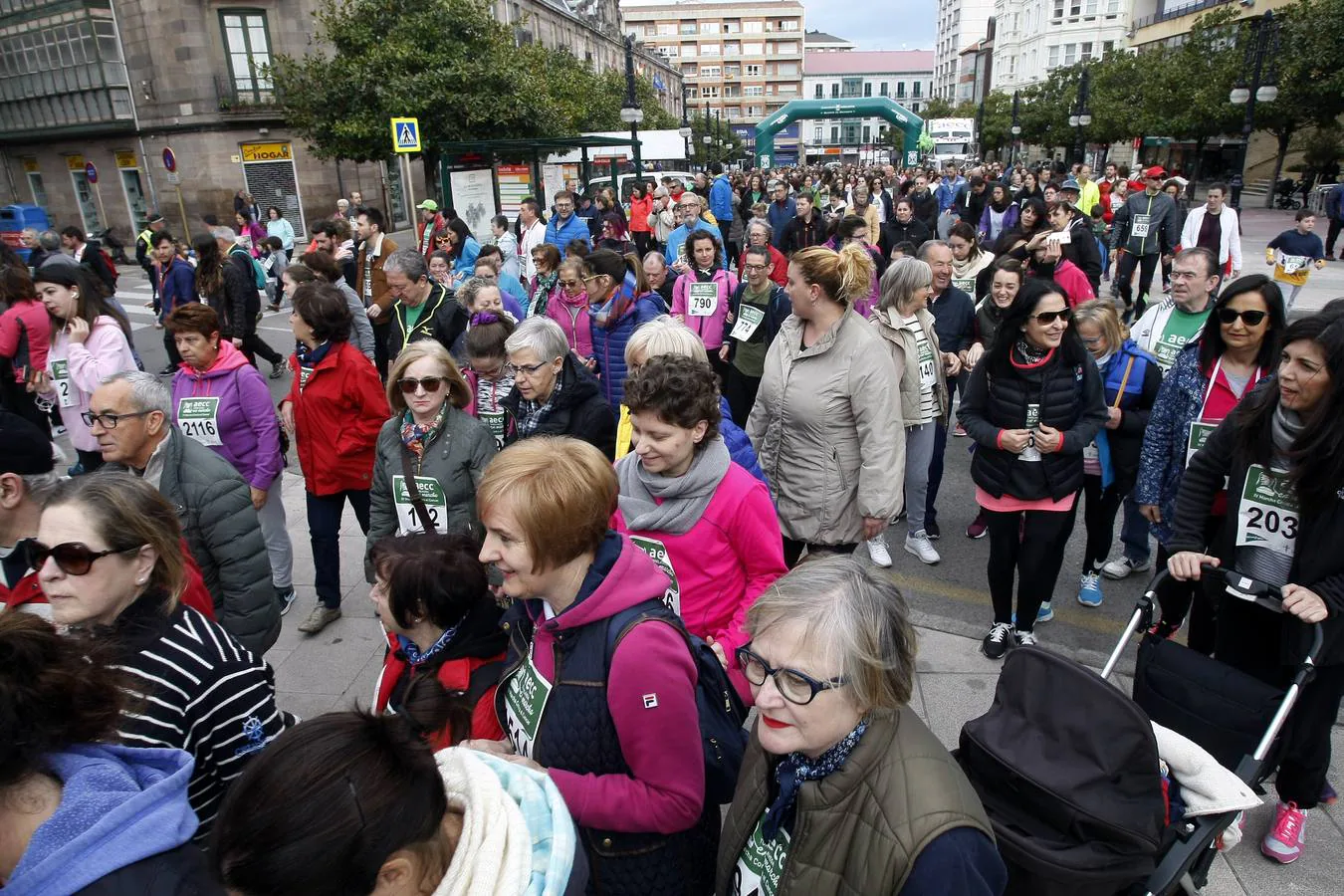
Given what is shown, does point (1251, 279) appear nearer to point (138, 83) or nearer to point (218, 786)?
point (218, 786)

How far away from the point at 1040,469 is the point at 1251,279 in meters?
1.18

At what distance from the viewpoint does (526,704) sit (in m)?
2.01

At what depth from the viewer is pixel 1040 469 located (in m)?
3.88

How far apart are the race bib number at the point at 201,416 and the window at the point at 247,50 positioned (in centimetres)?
2825

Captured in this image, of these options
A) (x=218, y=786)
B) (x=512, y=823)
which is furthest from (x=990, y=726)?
(x=218, y=786)

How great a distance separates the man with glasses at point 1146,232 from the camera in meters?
11.1

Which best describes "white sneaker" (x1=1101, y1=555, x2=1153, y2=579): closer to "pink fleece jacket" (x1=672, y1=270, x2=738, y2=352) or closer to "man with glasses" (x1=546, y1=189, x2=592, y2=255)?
"pink fleece jacket" (x1=672, y1=270, x2=738, y2=352)

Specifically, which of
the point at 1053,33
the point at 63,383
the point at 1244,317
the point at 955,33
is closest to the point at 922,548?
the point at 1244,317

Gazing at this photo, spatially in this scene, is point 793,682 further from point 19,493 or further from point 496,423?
point 19,493

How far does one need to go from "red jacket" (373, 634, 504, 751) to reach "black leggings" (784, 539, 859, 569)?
1.85 metres

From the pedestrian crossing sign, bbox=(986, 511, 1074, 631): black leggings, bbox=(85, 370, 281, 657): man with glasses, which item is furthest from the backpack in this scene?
the pedestrian crossing sign

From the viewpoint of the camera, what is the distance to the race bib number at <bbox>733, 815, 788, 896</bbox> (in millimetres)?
1735

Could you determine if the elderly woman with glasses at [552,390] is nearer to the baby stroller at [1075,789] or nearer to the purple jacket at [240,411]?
the purple jacket at [240,411]

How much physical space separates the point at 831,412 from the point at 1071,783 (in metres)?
2.02
